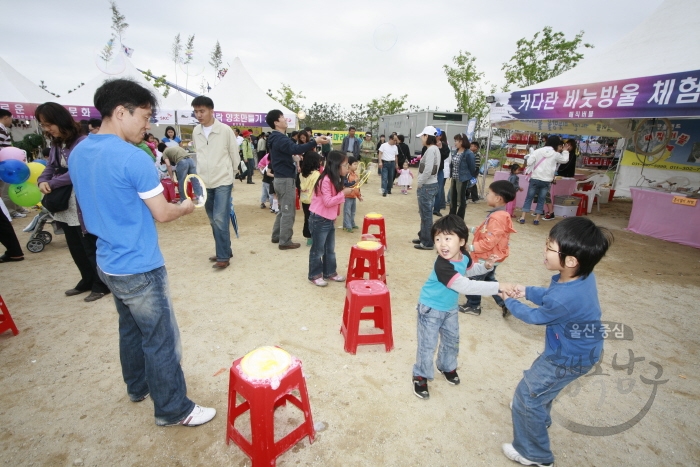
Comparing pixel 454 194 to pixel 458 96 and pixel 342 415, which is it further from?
pixel 458 96

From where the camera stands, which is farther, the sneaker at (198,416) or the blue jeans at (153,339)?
the sneaker at (198,416)

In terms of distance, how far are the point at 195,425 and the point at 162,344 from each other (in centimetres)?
62

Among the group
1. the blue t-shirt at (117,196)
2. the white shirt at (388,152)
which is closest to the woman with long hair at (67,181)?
the blue t-shirt at (117,196)

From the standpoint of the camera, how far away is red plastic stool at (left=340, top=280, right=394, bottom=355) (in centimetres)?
289

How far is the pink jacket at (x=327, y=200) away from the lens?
3.80m

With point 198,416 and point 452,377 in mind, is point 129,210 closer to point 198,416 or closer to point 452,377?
point 198,416

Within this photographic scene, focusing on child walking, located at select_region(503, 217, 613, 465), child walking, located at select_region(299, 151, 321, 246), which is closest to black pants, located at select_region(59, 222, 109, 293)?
child walking, located at select_region(299, 151, 321, 246)

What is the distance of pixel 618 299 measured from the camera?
13.9 feet

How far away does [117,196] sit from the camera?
5.64 feet

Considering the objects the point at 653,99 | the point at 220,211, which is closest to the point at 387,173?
the point at 653,99

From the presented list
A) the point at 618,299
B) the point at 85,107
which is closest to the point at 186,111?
the point at 85,107

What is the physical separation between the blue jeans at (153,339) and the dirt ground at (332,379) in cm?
22

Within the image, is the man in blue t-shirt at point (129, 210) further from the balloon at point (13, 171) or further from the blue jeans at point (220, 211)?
the balloon at point (13, 171)

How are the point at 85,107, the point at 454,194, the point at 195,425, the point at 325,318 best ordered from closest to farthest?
the point at 195,425 → the point at 325,318 → the point at 454,194 → the point at 85,107
